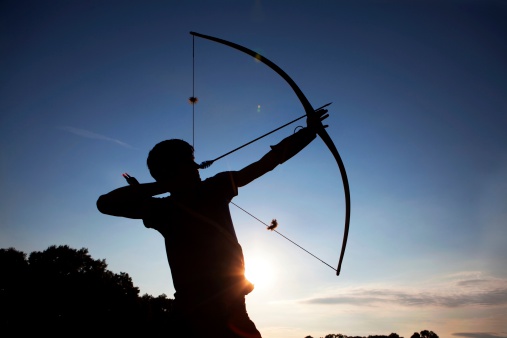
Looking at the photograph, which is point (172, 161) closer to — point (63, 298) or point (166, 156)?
point (166, 156)

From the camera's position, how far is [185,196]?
1.81 metres

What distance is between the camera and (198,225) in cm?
167

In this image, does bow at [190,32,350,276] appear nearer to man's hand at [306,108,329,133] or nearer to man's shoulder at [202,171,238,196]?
man's hand at [306,108,329,133]

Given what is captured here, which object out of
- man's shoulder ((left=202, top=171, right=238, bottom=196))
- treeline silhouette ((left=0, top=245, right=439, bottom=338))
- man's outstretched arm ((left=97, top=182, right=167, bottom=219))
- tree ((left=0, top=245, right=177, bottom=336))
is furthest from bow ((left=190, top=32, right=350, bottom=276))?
tree ((left=0, top=245, right=177, bottom=336))

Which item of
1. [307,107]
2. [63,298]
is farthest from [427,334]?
[307,107]

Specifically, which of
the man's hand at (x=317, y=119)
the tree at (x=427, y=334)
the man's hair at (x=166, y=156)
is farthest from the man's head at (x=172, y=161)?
the tree at (x=427, y=334)

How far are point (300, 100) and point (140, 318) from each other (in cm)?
3210

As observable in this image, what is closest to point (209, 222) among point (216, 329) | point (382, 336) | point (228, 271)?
point (228, 271)

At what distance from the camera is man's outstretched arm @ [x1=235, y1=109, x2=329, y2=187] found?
1.81 meters

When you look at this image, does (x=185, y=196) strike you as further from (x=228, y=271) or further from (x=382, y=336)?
(x=382, y=336)

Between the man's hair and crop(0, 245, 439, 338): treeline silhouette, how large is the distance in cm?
2622

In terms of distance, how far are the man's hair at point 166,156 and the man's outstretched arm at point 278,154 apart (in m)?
0.40

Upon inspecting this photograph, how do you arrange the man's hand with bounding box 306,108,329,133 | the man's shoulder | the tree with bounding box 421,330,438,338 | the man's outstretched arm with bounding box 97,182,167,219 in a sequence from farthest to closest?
the tree with bounding box 421,330,438,338 < the man's hand with bounding box 306,108,329,133 < the man's outstretched arm with bounding box 97,182,167,219 < the man's shoulder

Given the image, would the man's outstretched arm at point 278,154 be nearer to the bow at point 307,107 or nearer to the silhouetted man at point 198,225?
the silhouetted man at point 198,225
